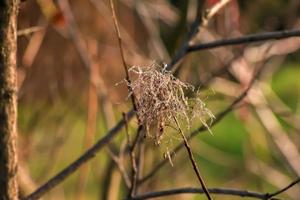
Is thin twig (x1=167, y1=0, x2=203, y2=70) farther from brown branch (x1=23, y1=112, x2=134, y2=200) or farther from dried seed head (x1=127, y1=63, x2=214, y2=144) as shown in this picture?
dried seed head (x1=127, y1=63, x2=214, y2=144)

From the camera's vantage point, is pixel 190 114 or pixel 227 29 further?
pixel 227 29

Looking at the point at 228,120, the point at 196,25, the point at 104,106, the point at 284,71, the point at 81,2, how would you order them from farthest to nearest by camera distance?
1. the point at 284,71
2. the point at 228,120
3. the point at 81,2
4. the point at 104,106
5. the point at 196,25

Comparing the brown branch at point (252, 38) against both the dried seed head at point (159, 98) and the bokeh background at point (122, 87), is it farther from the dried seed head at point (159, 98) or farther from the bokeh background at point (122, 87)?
the bokeh background at point (122, 87)

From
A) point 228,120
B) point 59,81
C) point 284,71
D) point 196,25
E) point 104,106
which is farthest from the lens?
point 284,71

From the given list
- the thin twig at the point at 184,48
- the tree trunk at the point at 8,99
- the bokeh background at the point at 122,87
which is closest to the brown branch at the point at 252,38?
the thin twig at the point at 184,48

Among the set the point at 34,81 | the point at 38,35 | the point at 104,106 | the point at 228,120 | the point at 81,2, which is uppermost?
the point at 228,120

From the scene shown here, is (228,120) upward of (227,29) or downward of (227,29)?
upward

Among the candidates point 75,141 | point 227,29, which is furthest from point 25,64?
point 75,141

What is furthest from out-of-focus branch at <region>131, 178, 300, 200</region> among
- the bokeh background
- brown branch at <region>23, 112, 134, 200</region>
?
the bokeh background

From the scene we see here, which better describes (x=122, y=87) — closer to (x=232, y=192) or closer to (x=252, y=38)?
(x=252, y=38)

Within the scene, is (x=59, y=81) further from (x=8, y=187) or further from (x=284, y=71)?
(x=284, y=71)
